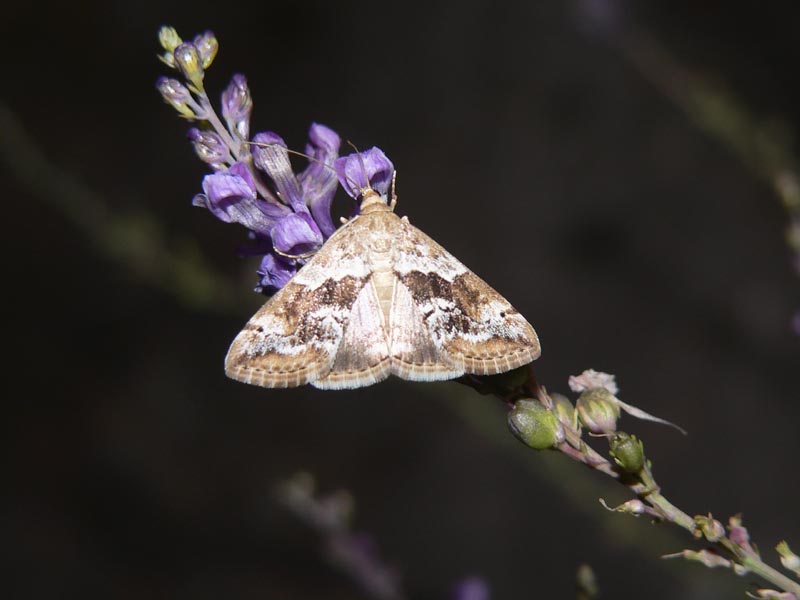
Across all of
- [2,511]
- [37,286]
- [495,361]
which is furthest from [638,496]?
[2,511]

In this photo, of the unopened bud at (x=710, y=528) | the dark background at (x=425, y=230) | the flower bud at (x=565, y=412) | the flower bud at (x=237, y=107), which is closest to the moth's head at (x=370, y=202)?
the flower bud at (x=237, y=107)

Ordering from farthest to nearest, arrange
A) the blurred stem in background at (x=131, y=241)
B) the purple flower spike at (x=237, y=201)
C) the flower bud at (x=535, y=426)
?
the blurred stem in background at (x=131, y=241), the purple flower spike at (x=237, y=201), the flower bud at (x=535, y=426)

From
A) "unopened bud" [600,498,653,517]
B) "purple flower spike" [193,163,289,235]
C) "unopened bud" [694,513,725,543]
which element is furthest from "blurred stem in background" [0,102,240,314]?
"unopened bud" [694,513,725,543]

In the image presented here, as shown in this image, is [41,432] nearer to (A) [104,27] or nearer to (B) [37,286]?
(B) [37,286]

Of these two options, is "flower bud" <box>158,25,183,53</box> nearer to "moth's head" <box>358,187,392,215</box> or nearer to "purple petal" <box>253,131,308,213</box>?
"purple petal" <box>253,131,308,213</box>

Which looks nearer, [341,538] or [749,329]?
[341,538]

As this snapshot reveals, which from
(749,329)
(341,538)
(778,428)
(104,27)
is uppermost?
(749,329)

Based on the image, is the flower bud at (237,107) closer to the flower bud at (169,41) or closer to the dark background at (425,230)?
the flower bud at (169,41)
